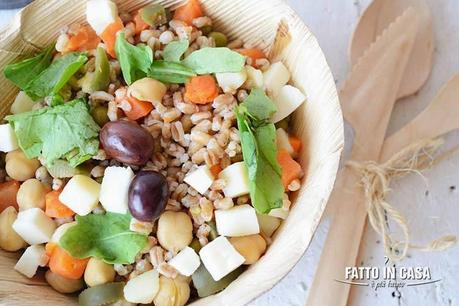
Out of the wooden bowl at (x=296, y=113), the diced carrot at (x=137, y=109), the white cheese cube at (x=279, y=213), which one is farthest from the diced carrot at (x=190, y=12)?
the white cheese cube at (x=279, y=213)

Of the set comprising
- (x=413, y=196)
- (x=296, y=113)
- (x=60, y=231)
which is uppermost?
(x=296, y=113)

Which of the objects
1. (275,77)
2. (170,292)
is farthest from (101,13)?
(170,292)

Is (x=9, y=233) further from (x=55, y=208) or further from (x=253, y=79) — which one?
(x=253, y=79)

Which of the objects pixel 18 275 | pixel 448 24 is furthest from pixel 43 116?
pixel 448 24

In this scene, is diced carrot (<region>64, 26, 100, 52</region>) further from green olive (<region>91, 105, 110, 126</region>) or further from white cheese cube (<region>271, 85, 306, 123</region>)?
white cheese cube (<region>271, 85, 306, 123</region>)

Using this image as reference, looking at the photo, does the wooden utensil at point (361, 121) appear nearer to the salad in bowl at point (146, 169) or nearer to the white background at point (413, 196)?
the white background at point (413, 196)
